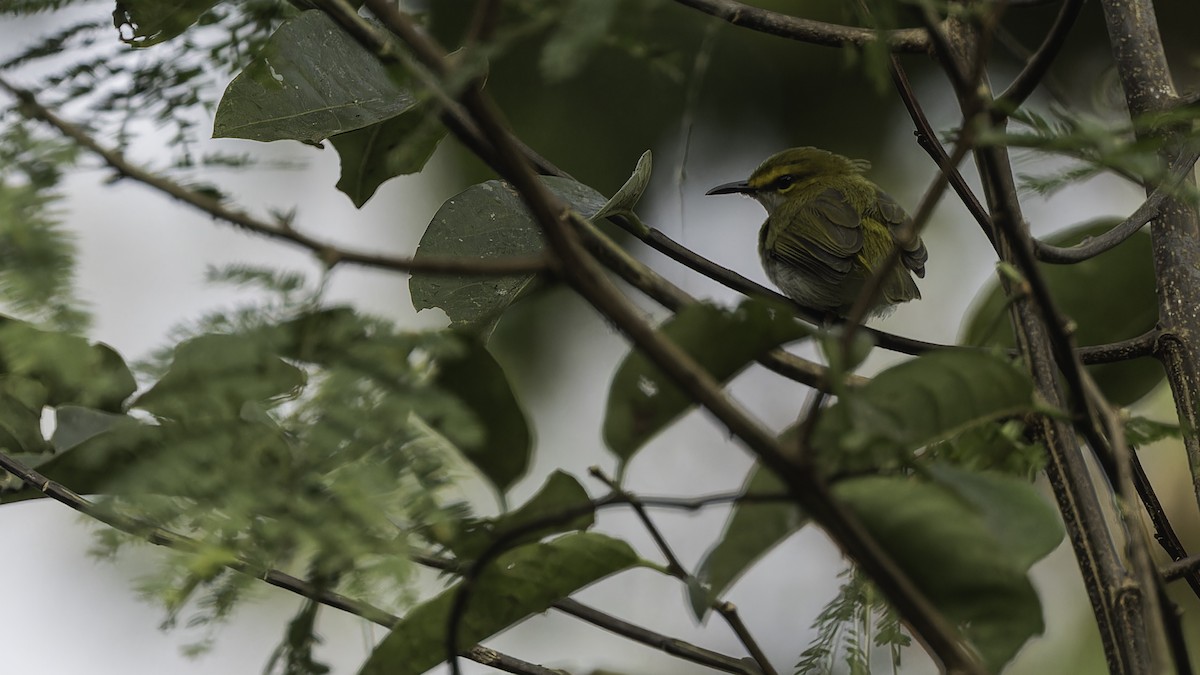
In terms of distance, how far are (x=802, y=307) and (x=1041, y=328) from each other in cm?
152

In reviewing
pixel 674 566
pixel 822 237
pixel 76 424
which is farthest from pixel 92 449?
pixel 822 237

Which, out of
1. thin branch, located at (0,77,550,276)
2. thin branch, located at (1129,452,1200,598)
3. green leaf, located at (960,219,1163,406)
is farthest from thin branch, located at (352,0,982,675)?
green leaf, located at (960,219,1163,406)

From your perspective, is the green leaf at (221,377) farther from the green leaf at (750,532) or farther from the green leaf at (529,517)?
the green leaf at (750,532)

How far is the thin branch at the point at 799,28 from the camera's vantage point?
1075mm

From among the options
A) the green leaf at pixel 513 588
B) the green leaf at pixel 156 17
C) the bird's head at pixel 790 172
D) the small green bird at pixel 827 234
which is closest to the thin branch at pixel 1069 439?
the green leaf at pixel 513 588

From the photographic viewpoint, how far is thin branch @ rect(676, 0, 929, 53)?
108cm

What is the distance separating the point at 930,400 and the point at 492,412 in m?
0.26

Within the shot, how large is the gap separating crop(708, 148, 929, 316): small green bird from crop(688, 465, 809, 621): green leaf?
169 centimetres

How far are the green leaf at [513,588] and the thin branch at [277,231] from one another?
9.9 inches

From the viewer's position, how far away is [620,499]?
56 centimetres

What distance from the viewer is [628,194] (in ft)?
3.29

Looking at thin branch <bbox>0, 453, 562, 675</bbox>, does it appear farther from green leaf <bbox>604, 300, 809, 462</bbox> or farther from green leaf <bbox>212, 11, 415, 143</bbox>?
green leaf <bbox>212, 11, 415, 143</bbox>

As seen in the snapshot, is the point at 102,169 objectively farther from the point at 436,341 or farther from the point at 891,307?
the point at 891,307

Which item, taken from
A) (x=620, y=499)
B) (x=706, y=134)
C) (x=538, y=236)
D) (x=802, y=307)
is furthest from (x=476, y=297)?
(x=706, y=134)
